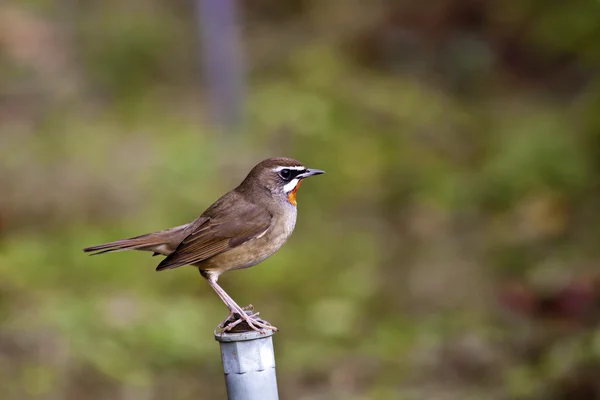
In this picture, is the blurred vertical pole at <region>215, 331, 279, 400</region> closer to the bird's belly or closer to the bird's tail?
the bird's belly

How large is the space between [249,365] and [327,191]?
8724mm

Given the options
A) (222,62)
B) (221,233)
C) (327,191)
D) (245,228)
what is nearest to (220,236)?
(221,233)

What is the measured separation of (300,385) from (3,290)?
3232 millimetres

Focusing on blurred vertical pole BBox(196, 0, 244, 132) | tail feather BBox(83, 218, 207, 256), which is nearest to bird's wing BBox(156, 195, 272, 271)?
tail feather BBox(83, 218, 207, 256)

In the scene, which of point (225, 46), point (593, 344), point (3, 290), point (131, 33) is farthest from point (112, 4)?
point (593, 344)

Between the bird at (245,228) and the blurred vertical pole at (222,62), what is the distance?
318 inches

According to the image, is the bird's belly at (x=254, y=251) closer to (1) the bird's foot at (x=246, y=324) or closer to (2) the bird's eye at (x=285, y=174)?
(2) the bird's eye at (x=285, y=174)

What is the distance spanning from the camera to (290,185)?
5438 millimetres

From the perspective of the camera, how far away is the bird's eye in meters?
5.43

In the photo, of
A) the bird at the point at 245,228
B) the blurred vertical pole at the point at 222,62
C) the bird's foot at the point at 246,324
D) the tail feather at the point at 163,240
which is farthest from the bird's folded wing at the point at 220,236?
the blurred vertical pole at the point at 222,62

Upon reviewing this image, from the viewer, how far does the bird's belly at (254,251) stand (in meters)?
5.30

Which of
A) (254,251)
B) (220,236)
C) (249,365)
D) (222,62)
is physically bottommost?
(249,365)

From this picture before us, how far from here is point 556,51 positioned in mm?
16516

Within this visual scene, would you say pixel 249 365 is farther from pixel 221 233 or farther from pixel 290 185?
Result: pixel 290 185
